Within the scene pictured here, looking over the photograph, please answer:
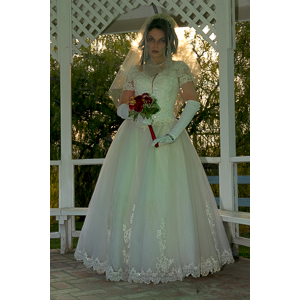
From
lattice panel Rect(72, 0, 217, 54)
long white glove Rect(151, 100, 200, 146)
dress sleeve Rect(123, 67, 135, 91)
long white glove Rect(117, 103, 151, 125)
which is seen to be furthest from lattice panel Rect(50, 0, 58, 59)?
long white glove Rect(151, 100, 200, 146)

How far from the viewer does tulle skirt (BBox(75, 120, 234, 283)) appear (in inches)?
115

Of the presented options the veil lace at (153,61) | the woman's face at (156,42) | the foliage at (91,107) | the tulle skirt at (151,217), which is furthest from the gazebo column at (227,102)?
the foliage at (91,107)

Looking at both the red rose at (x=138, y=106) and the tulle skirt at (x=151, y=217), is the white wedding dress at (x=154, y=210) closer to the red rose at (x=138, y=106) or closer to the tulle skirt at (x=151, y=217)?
the tulle skirt at (x=151, y=217)

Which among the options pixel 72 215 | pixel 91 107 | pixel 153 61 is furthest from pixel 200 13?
pixel 91 107

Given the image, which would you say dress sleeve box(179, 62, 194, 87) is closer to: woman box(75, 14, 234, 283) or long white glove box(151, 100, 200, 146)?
woman box(75, 14, 234, 283)

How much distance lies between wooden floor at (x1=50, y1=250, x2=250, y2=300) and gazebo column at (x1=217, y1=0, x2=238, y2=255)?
801mm

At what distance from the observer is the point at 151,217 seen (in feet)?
9.70

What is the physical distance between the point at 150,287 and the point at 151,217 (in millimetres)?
483

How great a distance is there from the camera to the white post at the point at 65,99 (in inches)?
177

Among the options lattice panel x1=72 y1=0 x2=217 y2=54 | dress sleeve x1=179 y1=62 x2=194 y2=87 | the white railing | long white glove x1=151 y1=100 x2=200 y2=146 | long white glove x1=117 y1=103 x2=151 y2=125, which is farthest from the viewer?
lattice panel x1=72 y1=0 x2=217 y2=54

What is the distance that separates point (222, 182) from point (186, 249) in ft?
4.21
